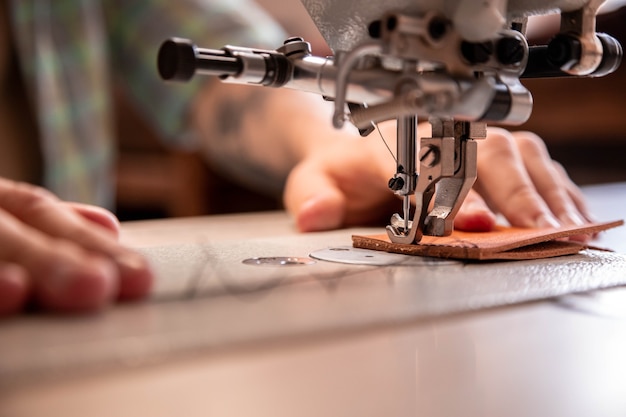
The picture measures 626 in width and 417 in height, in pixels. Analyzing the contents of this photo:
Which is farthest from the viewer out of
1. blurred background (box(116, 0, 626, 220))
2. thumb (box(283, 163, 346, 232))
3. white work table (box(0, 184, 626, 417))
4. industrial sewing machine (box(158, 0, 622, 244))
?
blurred background (box(116, 0, 626, 220))

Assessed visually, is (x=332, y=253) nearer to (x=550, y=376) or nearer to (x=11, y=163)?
(x=550, y=376)

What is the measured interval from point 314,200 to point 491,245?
34cm

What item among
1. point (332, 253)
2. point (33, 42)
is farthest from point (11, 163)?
point (332, 253)

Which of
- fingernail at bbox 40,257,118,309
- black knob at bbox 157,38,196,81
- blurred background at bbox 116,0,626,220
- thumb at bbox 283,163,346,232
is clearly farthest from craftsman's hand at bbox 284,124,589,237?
blurred background at bbox 116,0,626,220

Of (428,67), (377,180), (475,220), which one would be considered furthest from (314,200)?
(428,67)

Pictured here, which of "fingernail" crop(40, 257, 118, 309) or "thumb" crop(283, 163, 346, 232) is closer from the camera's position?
"fingernail" crop(40, 257, 118, 309)

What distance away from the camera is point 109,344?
351mm

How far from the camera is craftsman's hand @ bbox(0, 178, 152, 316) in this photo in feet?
1.30

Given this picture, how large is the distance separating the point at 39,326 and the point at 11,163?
136cm

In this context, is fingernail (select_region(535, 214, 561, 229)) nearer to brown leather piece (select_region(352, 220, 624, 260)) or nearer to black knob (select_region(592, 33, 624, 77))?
brown leather piece (select_region(352, 220, 624, 260))

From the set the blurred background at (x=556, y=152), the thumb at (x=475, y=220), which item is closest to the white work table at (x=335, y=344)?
the thumb at (x=475, y=220)

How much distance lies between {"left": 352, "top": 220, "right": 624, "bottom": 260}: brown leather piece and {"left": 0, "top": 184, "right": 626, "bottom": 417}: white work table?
15 millimetres

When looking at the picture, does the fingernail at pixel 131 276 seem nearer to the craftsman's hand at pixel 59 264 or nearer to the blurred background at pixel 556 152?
the craftsman's hand at pixel 59 264

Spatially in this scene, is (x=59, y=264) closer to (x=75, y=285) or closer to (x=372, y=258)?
(x=75, y=285)
